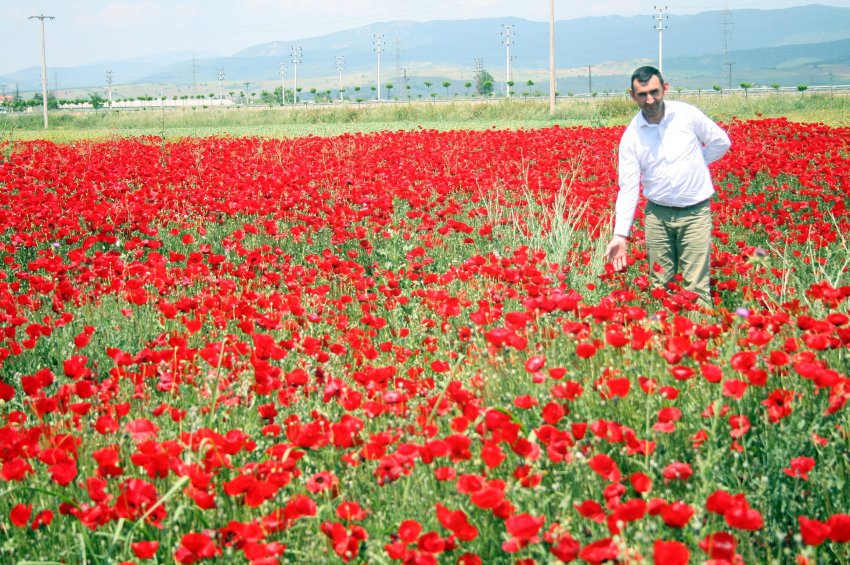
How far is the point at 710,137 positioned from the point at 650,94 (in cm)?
71

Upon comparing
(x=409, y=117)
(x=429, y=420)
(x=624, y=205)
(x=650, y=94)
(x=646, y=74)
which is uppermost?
(x=409, y=117)

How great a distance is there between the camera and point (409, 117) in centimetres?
3759

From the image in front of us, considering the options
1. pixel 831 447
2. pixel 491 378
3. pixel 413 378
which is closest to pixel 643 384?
pixel 831 447

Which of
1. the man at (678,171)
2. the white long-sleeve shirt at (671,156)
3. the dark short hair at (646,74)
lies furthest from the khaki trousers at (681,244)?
the dark short hair at (646,74)

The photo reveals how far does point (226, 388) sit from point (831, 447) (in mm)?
2534

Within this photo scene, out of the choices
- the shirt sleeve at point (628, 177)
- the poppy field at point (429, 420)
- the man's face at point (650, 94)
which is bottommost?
the poppy field at point (429, 420)

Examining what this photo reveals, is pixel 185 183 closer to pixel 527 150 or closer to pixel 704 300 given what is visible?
pixel 527 150

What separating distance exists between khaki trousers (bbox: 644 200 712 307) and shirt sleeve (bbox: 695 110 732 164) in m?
0.38

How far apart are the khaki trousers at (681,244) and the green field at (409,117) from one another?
21.0m

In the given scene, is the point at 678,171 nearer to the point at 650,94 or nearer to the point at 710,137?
the point at 710,137

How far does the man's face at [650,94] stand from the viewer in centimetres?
545

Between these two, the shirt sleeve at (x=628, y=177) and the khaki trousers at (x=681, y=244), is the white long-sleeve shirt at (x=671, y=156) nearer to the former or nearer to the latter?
the shirt sleeve at (x=628, y=177)

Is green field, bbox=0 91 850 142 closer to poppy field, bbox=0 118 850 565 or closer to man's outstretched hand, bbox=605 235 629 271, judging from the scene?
man's outstretched hand, bbox=605 235 629 271

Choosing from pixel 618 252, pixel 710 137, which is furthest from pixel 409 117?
pixel 618 252
